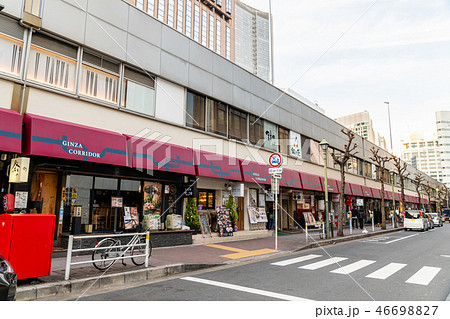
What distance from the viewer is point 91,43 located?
11.2 metres

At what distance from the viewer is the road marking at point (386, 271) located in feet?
25.1

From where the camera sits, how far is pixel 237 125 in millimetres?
18375

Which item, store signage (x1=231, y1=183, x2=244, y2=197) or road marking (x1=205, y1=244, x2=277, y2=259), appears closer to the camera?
road marking (x1=205, y1=244, x2=277, y2=259)

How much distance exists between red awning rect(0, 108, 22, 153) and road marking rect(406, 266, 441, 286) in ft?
35.9

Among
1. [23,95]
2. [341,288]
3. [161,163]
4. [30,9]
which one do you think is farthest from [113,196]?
[341,288]

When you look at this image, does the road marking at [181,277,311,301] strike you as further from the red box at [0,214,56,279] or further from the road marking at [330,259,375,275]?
the red box at [0,214,56,279]

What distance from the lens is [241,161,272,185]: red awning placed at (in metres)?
16.9

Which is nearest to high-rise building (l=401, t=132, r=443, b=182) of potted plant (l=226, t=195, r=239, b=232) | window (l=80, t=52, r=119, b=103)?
potted plant (l=226, t=195, r=239, b=232)

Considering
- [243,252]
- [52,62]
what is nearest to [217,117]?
Answer: [243,252]

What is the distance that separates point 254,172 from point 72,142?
35.5ft

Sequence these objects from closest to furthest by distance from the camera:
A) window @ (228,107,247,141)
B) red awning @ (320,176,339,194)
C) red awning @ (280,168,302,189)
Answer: window @ (228,107,247,141), red awning @ (280,168,302,189), red awning @ (320,176,339,194)

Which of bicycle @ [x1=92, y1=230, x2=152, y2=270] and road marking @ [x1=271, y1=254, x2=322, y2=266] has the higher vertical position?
bicycle @ [x1=92, y1=230, x2=152, y2=270]

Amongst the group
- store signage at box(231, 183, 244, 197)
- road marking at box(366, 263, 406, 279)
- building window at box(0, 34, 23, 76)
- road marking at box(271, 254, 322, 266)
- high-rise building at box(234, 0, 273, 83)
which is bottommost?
road marking at box(271, 254, 322, 266)

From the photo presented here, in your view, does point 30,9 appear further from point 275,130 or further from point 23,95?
point 275,130
